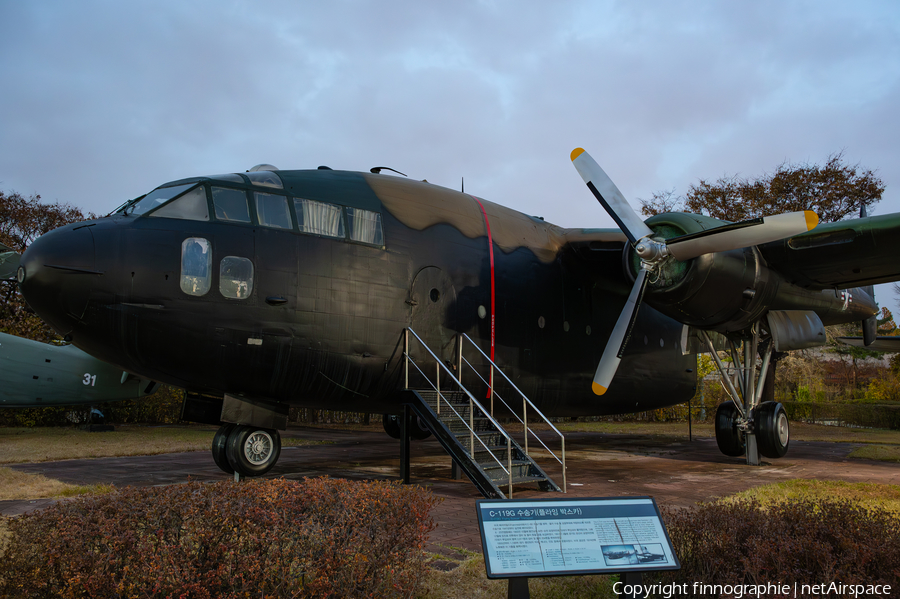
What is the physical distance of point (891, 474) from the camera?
12.6m

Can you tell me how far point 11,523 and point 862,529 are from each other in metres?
6.54

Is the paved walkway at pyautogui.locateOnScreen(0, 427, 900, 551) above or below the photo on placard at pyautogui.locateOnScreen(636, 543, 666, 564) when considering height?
below

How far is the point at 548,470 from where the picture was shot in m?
13.5

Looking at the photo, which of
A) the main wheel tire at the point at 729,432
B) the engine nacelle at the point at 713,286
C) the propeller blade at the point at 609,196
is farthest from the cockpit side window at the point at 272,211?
the main wheel tire at the point at 729,432

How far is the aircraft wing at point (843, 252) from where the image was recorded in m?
11.9

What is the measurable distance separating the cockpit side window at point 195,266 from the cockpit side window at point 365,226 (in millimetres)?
2395

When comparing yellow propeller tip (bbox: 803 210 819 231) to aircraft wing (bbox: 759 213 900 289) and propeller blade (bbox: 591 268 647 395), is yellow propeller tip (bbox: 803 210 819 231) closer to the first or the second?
aircraft wing (bbox: 759 213 900 289)

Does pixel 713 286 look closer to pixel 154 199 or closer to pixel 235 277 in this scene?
pixel 235 277

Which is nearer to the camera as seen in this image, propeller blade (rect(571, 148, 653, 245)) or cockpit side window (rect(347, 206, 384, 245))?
cockpit side window (rect(347, 206, 384, 245))

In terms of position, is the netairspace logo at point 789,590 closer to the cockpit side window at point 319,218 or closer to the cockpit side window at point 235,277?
the cockpit side window at point 235,277

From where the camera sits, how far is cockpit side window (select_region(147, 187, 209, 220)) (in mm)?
9156

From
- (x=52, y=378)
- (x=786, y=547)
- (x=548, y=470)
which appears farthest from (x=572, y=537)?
(x=52, y=378)

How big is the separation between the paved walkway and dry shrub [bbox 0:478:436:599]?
2173 millimetres

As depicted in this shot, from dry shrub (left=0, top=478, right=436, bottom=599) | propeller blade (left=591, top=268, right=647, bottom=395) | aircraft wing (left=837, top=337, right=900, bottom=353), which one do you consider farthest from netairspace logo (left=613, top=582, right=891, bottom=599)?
aircraft wing (left=837, top=337, right=900, bottom=353)
